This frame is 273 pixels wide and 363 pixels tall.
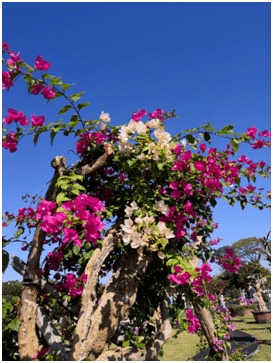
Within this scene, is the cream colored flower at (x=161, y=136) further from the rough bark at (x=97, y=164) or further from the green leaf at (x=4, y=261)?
the green leaf at (x=4, y=261)

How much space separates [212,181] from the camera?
2195mm

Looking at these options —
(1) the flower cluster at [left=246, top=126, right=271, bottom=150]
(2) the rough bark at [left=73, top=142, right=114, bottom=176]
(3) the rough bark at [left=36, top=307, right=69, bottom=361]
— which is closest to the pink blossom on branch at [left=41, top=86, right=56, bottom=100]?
(2) the rough bark at [left=73, top=142, right=114, bottom=176]

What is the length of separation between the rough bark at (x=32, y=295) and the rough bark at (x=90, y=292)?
0.49 m

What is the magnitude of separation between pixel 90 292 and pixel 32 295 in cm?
56

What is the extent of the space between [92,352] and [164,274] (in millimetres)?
948

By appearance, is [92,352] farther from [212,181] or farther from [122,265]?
[212,181]

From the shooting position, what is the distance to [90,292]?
203 centimetres

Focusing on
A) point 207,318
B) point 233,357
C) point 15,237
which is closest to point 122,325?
point 15,237

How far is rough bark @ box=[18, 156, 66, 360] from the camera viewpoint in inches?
82.7

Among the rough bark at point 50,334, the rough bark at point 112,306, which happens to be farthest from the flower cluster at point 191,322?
the rough bark at point 50,334

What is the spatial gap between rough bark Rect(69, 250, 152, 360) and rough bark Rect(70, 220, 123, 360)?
3 cm

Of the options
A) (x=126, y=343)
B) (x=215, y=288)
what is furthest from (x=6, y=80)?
(x=215, y=288)

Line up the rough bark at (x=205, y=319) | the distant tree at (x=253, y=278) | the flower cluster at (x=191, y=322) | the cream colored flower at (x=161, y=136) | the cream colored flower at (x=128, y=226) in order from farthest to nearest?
the distant tree at (x=253, y=278) < the rough bark at (x=205, y=319) < the flower cluster at (x=191, y=322) < the cream colored flower at (x=161, y=136) < the cream colored flower at (x=128, y=226)

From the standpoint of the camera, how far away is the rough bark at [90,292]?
1.86 m
